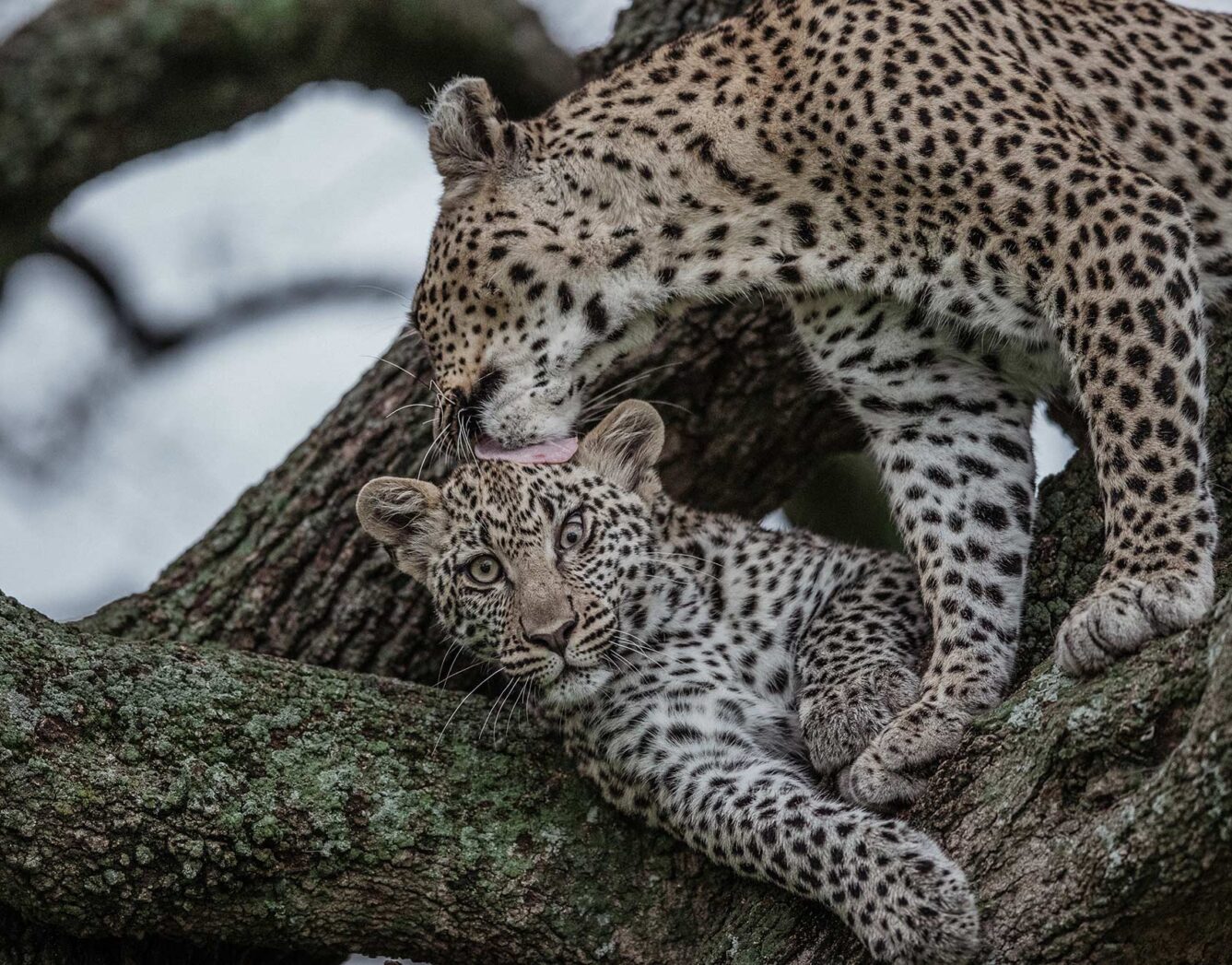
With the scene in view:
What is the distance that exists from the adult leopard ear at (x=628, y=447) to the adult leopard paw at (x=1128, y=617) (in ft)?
7.69

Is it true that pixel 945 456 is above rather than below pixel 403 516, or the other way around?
below

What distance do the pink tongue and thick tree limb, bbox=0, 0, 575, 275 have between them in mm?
3516

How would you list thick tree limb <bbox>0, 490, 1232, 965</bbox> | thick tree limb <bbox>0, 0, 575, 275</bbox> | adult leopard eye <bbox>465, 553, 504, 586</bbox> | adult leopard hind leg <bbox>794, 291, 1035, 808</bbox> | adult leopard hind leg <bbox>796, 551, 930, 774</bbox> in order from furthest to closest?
1. thick tree limb <bbox>0, 0, 575, 275</bbox>
2. adult leopard eye <bbox>465, 553, 504, 586</bbox>
3. adult leopard hind leg <bbox>794, 291, 1035, 808</bbox>
4. adult leopard hind leg <bbox>796, 551, 930, 774</bbox>
5. thick tree limb <bbox>0, 490, 1232, 965</bbox>

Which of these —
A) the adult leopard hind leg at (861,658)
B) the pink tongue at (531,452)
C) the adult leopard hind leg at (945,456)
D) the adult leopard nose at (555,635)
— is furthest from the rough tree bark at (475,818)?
the pink tongue at (531,452)

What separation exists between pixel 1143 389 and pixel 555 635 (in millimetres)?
2287

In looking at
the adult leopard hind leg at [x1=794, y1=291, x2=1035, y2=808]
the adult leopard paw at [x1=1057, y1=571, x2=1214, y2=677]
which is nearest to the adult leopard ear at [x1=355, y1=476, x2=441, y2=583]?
the adult leopard hind leg at [x1=794, y1=291, x2=1035, y2=808]

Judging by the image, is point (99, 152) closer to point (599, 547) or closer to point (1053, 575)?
point (599, 547)

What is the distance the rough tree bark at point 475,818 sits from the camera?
14.0 ft

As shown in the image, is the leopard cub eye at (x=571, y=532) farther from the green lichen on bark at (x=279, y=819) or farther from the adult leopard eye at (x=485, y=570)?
the green lichen on bark at (x=279, y=819)

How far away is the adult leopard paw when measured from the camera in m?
4.76

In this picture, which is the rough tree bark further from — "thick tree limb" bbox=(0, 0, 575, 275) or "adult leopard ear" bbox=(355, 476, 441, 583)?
"thick tree limb" bbox=(0, 0, 575, 275)

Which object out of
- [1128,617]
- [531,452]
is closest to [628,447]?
[531,452]

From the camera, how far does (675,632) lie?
650 centimetres

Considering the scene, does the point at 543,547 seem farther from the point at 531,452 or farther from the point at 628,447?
the point at 628,447
